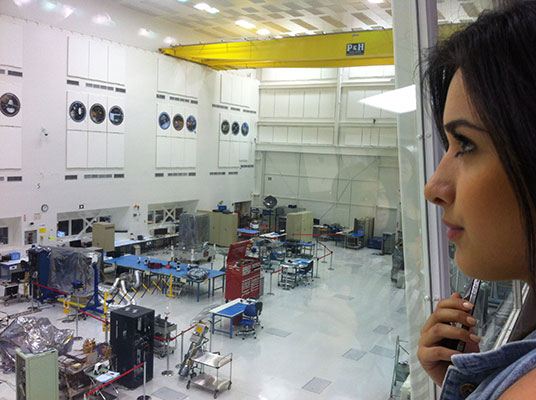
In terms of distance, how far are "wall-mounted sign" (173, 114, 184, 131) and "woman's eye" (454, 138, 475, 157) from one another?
71.7 feet

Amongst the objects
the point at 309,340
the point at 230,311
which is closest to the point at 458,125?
the point at 230,311

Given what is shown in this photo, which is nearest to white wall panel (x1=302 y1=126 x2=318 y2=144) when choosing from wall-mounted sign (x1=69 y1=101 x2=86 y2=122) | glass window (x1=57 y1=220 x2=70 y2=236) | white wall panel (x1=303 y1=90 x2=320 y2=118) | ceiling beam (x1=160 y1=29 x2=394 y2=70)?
white wall panel (x1=303 y1=90 x2=320 y2=118)

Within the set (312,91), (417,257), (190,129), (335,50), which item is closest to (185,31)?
(190,129)

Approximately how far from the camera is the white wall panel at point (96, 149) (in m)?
17.8

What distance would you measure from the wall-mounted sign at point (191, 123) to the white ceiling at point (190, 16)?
12.2 ft

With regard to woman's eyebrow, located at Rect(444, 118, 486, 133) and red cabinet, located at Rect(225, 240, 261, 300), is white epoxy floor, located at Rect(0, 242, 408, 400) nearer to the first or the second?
red cabinet, located at Rect(225, 240, 261, 300)

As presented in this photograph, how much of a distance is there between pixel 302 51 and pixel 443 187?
742 inches

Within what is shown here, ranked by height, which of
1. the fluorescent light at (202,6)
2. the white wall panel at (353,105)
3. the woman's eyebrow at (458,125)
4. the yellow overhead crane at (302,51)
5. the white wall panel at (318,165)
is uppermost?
the fluorescent light at (202,6)

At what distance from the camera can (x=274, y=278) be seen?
57.0 feet

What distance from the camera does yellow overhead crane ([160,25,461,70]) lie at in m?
16.5

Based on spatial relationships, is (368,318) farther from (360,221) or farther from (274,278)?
(360,221)

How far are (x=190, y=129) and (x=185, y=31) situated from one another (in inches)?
191

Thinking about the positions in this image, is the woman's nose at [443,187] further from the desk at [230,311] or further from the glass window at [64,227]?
the glass window at [64,227]

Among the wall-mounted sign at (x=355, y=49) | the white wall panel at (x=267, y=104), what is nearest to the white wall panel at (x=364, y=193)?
the wall-mounted sign at (x=355, y=49)
